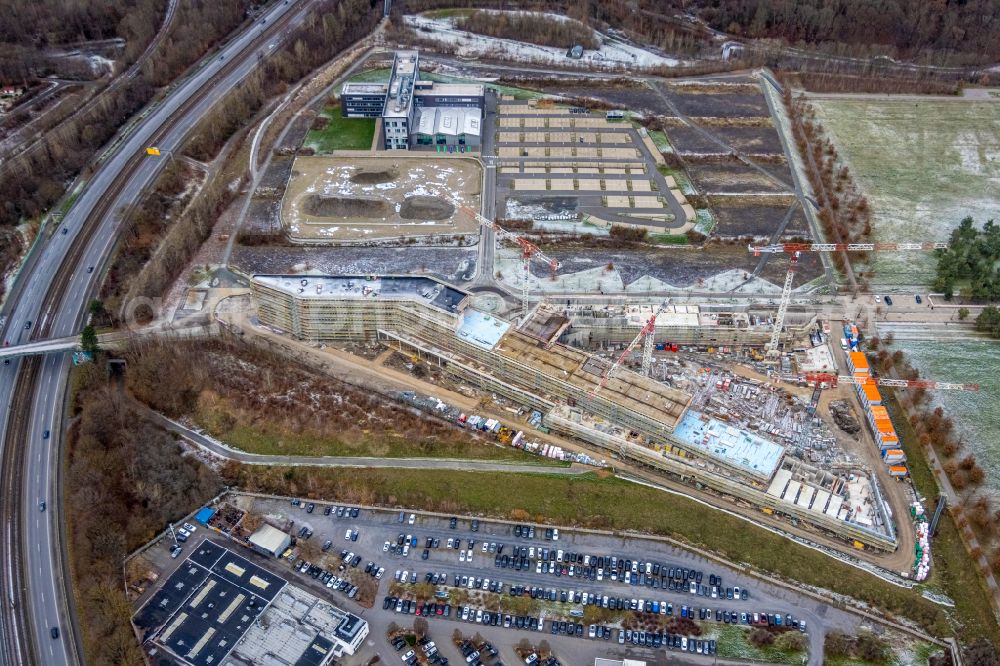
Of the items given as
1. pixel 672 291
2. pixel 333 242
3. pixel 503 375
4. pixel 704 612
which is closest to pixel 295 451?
pixel 503 375

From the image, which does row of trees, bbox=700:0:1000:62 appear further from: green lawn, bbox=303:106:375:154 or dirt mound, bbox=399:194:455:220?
dirt mound, bbox=399:194:455:220

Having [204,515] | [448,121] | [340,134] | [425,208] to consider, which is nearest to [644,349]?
[425,208]

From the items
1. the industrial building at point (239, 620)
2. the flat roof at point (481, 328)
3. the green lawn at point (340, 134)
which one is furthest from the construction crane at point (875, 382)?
the green lawn at point (340, 134)

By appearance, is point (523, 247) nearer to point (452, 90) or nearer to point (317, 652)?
point (452, 90)

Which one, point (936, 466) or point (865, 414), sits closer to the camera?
point (936, 466)

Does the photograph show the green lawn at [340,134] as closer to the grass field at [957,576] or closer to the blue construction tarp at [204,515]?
the blue construction tarp at [204,515]

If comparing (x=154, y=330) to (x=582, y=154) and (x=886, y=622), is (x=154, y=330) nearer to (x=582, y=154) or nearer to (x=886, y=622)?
(x=582, y=154)
